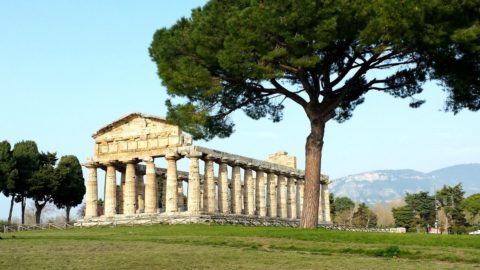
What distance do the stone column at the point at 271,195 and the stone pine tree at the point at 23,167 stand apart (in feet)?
82.4

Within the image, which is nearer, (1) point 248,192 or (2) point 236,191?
(2) point 236,191

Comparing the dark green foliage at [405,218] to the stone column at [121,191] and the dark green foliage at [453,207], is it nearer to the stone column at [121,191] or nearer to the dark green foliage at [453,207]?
the dark green foliage at [453,207]

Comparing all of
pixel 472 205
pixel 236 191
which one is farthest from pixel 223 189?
pixel 472 205

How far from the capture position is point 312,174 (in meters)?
31.1

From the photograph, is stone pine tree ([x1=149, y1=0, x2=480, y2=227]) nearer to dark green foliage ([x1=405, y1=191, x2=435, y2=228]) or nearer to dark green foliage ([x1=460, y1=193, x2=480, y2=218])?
dark green foliage ([x1=460, y1=193, x2=480, y2=218])

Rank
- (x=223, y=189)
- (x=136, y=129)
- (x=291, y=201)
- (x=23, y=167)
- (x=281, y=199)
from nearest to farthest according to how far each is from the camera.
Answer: (x=223, y=189) < (x=136, y=129) < (x=281, y=199) < (x=291, y=201) < (x=23, y=167)

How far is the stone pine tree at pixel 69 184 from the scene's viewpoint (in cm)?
6894

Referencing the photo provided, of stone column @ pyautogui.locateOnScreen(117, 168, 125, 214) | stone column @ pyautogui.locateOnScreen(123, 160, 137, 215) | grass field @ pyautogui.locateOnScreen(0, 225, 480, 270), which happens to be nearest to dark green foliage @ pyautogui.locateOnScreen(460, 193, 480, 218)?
stone column @ pyautogui.locateOnScreen(117, 168, 125, 214)

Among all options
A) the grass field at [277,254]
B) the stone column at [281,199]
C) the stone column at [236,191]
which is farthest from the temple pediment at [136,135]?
the grass field at [277,254]

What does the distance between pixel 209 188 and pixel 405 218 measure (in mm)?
57461

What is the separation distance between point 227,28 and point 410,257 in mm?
14675

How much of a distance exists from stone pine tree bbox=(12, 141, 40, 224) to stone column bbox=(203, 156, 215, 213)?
75.5ft

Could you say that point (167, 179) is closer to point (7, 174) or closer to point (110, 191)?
point (110, 191)

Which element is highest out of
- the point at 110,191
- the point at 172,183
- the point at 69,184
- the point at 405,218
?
the point at 69,184
